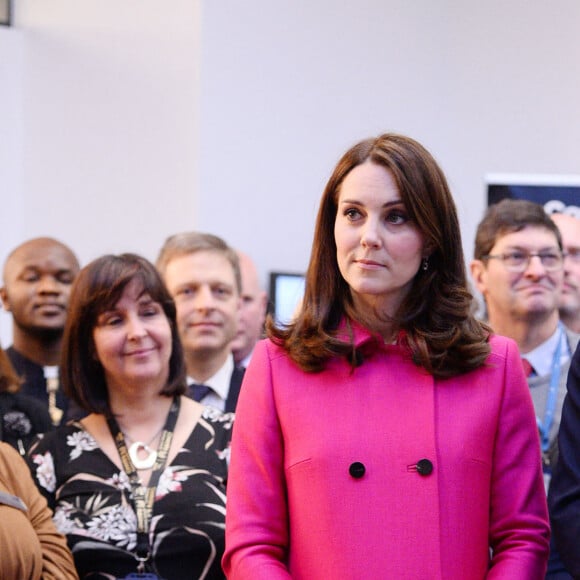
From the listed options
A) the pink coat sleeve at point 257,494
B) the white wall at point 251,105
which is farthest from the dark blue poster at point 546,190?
the white wall at point 251,105

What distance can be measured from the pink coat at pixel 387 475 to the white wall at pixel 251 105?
5.15 metres

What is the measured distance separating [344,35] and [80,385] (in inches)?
207

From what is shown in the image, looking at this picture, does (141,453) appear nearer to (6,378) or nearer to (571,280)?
(6,378)

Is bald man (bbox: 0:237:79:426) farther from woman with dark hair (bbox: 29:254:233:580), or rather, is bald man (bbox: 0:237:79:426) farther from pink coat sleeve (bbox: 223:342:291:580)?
pink coat sleeve (bbox: 223:342:291:580)

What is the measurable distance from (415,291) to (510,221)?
177 centimetres

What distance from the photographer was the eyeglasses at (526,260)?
14.1 ft

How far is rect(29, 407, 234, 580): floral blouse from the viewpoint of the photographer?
3.38 metres

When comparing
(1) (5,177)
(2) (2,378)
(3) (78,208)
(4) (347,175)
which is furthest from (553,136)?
(4) (347,175)

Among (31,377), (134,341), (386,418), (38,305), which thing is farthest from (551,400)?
(38,305)

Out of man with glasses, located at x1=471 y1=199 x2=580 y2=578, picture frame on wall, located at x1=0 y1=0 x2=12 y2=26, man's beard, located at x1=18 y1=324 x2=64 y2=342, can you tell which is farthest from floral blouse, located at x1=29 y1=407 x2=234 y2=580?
picture frame on wall, located at x1=0 y1=0 x2=12 y2=26

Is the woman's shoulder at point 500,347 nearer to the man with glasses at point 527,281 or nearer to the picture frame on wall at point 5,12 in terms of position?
the man with glasses at point 527,281

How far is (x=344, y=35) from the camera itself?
8477 millimetres

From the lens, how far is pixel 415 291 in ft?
8.86

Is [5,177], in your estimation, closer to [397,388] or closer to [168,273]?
[168,273]
